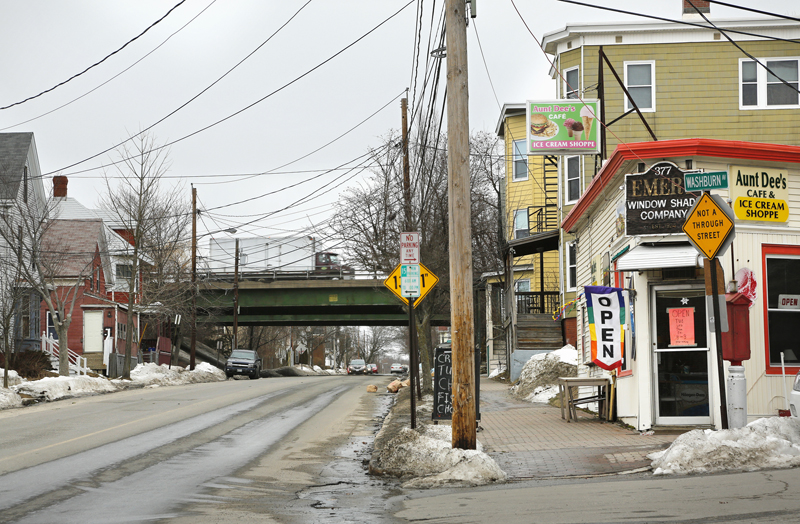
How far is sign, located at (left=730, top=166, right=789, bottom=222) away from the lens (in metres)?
13.1

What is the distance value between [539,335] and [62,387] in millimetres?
16997

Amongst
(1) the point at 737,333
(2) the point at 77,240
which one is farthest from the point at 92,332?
(1) the point at 737,333

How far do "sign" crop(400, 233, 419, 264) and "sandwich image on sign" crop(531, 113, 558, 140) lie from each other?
593cm

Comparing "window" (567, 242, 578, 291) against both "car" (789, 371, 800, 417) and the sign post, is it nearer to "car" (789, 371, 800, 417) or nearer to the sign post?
"car" (789, 371, 800, 417)

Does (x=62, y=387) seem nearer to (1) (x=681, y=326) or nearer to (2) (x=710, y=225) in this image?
(1) (x=681, y=326)

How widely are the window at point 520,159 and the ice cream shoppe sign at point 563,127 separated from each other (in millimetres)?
21287

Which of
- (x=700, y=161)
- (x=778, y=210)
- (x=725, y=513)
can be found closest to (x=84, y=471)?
(x=725, y=513)

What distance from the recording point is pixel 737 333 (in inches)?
449

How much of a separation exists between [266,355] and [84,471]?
3212 inches

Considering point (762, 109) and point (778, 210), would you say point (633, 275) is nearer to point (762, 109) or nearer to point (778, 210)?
point (778, 210)

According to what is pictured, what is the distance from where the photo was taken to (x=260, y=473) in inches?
427

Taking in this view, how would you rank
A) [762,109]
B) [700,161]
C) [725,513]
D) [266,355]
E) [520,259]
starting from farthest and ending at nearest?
[266,355], [520,259], [762,109], [700,161], [725,513]

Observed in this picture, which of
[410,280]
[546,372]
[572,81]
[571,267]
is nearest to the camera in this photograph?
[410,280]

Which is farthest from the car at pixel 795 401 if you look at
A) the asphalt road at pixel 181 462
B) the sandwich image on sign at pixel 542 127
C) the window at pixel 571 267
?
the window at pixel 571 267
